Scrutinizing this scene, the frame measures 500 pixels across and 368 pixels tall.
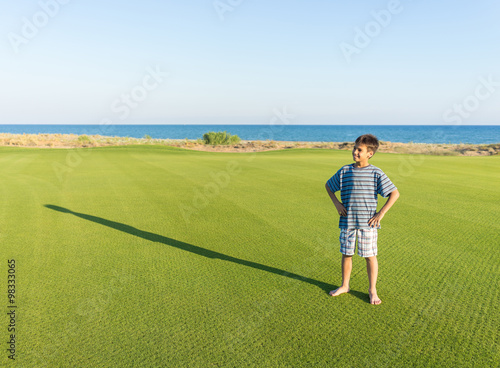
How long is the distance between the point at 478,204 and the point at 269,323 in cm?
696

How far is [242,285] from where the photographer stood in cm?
407

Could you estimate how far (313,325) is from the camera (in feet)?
10.6

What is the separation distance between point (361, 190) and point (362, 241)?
539 millimetres

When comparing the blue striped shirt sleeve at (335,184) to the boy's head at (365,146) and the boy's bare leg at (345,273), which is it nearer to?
the boy's head at (365,146)

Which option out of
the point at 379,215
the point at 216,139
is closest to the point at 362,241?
the point at 379,215

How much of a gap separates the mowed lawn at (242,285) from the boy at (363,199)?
573 millimetres

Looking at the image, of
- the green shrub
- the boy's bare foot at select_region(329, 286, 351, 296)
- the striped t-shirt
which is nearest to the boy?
the striped t-shirt

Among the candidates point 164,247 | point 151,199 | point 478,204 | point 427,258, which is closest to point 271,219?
point 164,247

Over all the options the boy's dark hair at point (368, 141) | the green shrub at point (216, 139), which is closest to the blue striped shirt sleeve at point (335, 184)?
the boy's dark hair at point (368, 141)

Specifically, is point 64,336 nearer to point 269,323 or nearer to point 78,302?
point 78,302

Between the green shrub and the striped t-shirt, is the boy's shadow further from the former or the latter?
the green shrub

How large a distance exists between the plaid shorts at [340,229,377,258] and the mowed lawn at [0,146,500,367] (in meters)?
0.52

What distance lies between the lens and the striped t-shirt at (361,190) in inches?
139

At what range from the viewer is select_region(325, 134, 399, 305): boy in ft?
11.5
